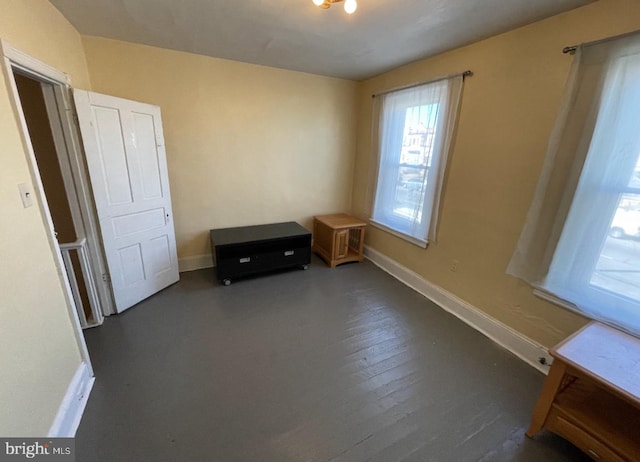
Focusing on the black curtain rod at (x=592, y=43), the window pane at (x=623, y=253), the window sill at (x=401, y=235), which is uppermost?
the black curtain rod at (x=592, y=43)

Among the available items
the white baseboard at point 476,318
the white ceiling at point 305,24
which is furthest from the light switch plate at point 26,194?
the white baseboard at point 476,318

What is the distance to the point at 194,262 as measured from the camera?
3.28 meters

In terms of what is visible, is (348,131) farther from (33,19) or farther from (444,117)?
(33,19)

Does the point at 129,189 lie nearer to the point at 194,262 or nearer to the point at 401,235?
the point at 194,262

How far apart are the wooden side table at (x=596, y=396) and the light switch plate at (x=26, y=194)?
2.72m

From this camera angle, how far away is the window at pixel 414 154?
8.27 feet

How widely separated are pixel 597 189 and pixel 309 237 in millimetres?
2503

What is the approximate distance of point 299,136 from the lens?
3451mm

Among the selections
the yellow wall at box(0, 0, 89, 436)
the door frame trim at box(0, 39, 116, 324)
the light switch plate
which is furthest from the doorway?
the light switch plate

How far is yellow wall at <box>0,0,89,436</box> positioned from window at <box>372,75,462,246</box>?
2948mm

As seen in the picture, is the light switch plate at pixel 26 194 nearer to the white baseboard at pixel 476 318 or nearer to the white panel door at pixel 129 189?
the white panel door at pixel 129 189

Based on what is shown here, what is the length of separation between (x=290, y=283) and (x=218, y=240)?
95cm

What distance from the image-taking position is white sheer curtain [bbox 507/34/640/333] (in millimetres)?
1466

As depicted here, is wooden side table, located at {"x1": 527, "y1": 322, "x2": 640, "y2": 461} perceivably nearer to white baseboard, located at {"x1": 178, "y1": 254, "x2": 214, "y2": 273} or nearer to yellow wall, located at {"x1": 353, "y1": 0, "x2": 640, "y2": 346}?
yellow wall, located at {"x1": 353, "y1": 0, "x2": 640, "y2": 346}
